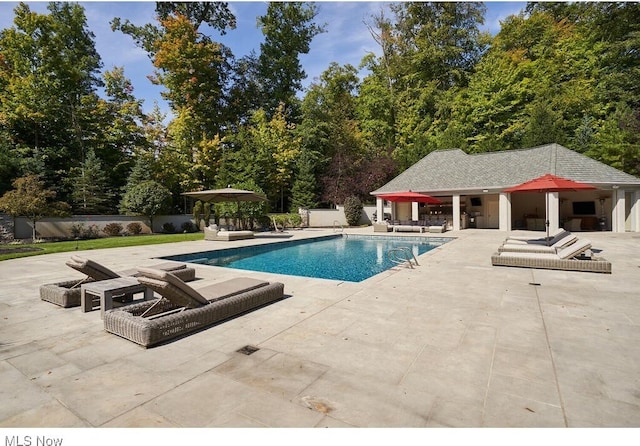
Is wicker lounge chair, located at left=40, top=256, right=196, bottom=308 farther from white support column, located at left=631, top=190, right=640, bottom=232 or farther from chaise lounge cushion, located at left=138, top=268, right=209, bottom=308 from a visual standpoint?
white support column, located at left=631, top=190, right=640, bottom=232

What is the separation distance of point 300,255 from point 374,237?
22.1 feet

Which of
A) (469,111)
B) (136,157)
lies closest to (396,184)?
(469,111)

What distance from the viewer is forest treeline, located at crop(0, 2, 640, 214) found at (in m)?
23.7

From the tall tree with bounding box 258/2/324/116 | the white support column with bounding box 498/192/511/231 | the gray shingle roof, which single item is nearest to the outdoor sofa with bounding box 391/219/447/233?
the gray shingle roof

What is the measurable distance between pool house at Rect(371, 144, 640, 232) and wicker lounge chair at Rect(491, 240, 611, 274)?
1136 centimetres

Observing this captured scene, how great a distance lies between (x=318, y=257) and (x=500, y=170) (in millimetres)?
16293

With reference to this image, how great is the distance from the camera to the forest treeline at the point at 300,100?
23656mm

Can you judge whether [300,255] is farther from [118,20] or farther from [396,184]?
[118,20]

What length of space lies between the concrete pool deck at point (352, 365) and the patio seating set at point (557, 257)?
1.83m

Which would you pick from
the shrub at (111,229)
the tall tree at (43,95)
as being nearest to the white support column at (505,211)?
the shrub at (111,229)

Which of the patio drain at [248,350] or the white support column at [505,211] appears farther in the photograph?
the white support column at [505,211]

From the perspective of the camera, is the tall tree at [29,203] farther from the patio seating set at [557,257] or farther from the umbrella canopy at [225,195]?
the patio seating set at [557,257]

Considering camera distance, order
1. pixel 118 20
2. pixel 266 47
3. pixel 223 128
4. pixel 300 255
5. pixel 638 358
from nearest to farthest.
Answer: pixel 638 358 < pixel 300 255 < pixel 118 20 < pixel 223 128 < pixel 266 47
